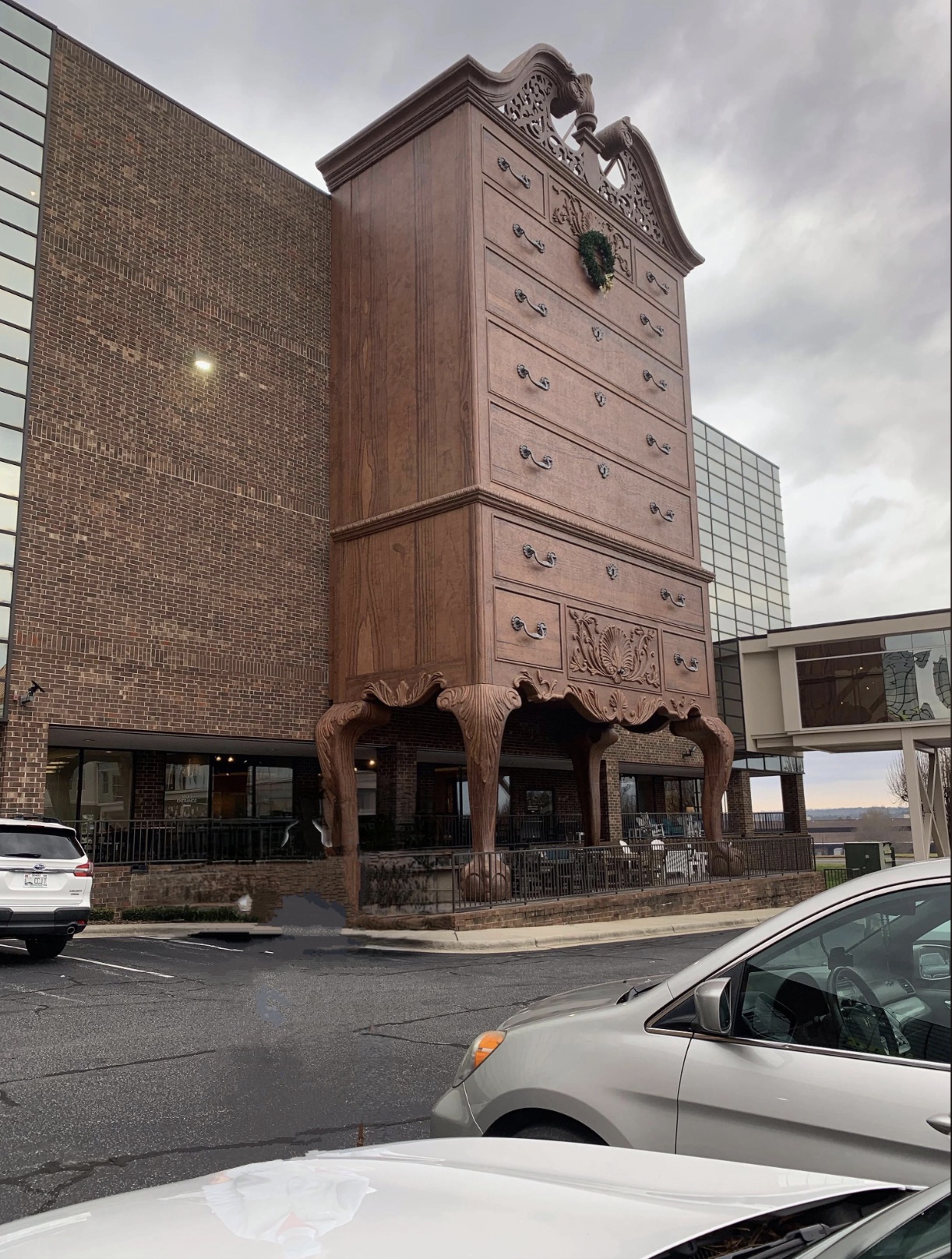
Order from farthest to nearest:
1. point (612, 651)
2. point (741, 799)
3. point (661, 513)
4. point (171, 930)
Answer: point (741, 799) → point (661, 513) → point (612, 651) → point (171, 930)

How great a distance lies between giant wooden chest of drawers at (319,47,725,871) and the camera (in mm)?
17656

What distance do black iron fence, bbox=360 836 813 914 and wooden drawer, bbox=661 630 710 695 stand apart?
3525 mm

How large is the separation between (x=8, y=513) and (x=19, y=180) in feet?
20.3

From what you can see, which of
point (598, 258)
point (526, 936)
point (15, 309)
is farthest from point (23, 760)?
point (598, 258)

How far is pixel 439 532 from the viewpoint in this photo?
58.2ft

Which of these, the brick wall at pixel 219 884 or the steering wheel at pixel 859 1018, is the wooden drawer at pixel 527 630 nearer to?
the brick wall at pixel 219 884

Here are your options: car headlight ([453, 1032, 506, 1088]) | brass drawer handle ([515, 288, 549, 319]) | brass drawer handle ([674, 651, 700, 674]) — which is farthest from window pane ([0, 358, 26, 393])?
car headlight ([453, 1032, 506, 1088])

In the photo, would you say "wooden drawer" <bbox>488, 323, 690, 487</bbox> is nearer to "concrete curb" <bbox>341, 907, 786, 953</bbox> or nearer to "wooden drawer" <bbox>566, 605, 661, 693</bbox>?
"wooden drawer" <bbox>566, 605, 661, 693</bbox>

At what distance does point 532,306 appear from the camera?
1962cm

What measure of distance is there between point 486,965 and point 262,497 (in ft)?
38.1

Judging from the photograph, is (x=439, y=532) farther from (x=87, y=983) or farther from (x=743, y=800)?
(x=743, y=800)

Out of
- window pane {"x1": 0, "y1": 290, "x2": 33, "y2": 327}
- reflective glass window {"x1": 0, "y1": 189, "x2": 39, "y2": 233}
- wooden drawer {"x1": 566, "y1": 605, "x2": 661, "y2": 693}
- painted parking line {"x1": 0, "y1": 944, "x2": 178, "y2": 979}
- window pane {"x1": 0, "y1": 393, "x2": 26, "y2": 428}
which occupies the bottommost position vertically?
painted parking line {"x1": 0, "y1": 944, "x2": 178, "y2": 979}

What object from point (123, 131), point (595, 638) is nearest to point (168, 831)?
point (595, 638)

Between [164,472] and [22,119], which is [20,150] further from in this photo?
[164,472]
